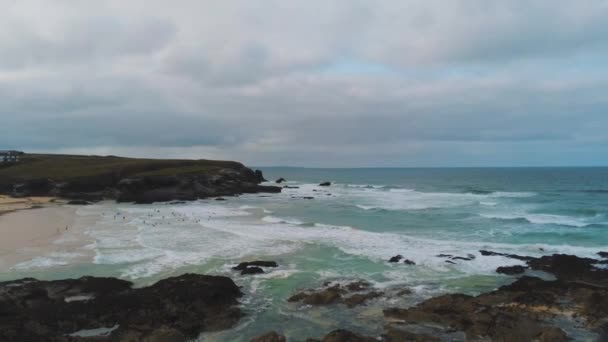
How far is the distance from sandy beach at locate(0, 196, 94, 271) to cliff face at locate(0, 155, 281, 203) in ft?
36.7

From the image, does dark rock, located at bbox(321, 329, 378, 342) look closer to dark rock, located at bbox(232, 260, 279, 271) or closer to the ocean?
the ocean

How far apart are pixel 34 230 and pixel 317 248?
2277cm

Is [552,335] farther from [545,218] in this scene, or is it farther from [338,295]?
[545,218]

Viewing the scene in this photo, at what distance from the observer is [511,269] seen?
23031mm

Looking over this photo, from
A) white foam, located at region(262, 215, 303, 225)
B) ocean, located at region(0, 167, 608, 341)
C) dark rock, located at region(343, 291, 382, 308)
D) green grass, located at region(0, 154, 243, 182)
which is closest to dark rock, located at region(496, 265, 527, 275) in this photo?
ocean, located at region(0, 167, 608, 341)

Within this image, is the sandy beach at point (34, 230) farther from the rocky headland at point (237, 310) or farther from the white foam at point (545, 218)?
the white foam at point (545, 218)

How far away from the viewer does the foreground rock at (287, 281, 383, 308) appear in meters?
17.9

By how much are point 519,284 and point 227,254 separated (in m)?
15.9

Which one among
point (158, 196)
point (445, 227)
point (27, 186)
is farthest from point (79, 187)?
point (445, 227)

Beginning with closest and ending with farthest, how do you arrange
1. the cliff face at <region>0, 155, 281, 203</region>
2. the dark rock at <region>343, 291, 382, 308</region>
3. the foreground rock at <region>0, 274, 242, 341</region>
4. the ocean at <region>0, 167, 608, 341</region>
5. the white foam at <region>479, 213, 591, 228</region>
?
the foreground rock at <region>0, 274, 242, 341</region>
the ocean at <region>0, 167, 608, 341</region>
the dark rock at <region>343, 291, 382, 308</region>
the white foam at <region>479, 213, 591, 228</region>
the cliff face at <region>0, 155, 281, 203</region>

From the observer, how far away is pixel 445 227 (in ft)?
126

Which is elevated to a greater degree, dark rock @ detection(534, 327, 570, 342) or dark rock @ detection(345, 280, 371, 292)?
dark rock @ detection(534, 327, 570, 342)

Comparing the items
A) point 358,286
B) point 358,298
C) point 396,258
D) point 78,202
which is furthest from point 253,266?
point 78,202

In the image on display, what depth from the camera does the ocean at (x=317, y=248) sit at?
57.9 feet
